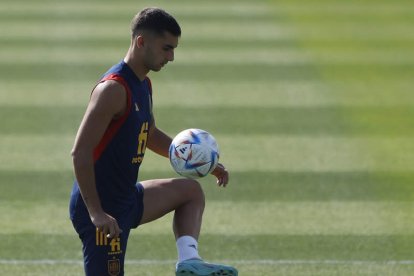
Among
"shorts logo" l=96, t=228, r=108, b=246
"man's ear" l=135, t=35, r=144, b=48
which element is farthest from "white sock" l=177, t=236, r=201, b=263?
"man's ear" l=135, t=35, r=144, b=48

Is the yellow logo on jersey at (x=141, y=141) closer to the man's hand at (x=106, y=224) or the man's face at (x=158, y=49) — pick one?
the man's face at (x=158, y=49)

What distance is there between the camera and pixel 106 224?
5992 mm

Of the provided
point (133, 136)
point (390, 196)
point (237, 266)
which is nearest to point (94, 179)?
point (133, 136)

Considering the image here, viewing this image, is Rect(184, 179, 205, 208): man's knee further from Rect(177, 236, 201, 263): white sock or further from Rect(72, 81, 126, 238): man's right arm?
Rect(72, 81, 126, 238): man's right arm

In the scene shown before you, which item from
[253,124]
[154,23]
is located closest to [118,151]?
[154,23]

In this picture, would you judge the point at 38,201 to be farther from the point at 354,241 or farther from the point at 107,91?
the point at 107,91

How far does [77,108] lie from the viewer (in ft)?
43.1

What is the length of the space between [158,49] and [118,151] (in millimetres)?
607

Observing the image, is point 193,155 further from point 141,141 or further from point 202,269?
point 202,269

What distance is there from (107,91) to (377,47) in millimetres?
11557

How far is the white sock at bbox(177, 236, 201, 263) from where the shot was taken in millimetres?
6497

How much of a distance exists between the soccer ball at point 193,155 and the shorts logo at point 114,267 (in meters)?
0.66

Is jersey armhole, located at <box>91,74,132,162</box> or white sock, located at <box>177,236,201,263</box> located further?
white sock, located at <box>177,236,201,263</box>

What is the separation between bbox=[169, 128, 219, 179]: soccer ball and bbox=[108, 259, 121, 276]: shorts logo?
662 millimetres
